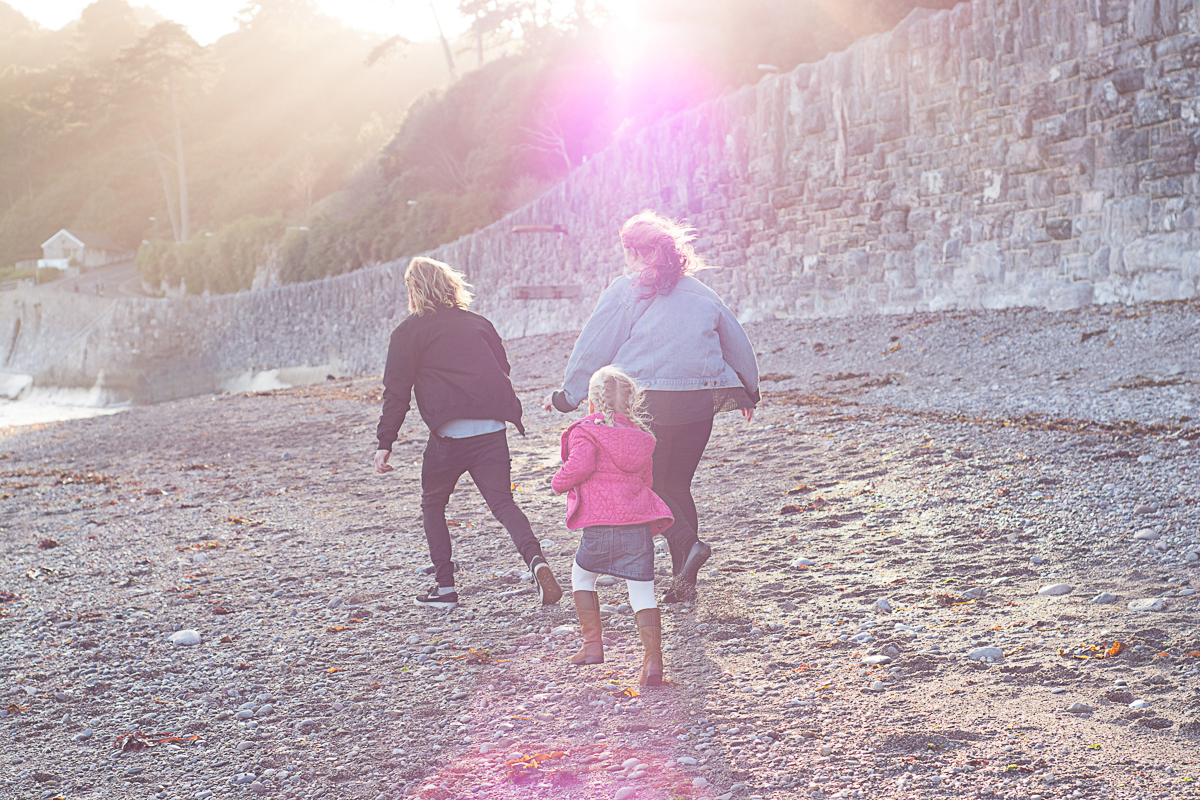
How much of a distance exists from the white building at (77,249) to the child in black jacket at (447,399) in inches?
3149

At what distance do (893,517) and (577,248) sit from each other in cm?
1819

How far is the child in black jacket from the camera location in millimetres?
4672

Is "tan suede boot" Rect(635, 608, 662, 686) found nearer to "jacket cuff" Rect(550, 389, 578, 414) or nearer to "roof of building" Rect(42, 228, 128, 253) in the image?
"jacket cuff" Rect(550, 389, 578, 414)

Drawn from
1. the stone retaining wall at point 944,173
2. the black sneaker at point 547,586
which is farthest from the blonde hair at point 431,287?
the stone retaining wall at point 944,173

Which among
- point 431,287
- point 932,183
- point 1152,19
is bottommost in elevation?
point 431,287

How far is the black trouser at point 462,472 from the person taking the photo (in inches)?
185

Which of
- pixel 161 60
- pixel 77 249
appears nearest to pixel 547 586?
pixel 161 60

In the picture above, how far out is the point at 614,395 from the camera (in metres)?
3.65

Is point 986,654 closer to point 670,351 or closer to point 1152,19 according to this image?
point 670,351

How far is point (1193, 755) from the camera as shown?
104 inches

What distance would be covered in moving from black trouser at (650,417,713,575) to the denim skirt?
0.69m

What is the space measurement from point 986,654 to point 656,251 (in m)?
2.08

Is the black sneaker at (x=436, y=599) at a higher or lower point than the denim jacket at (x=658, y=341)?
lower

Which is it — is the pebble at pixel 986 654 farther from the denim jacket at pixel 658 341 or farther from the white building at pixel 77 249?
the white building at pixel 77 249
